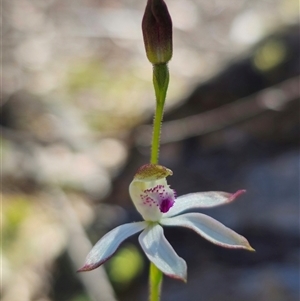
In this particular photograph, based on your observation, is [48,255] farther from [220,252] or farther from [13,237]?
[220,252]

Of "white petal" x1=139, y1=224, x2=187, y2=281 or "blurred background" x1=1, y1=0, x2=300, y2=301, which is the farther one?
"blurred background" x1=1, y1=0, x2=300, y2=301

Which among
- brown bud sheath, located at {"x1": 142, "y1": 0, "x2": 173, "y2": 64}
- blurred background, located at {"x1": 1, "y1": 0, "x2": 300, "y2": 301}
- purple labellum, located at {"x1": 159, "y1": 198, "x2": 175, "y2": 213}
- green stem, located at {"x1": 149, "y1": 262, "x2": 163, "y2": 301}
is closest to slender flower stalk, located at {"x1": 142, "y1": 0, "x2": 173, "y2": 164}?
brown bud sheath, located at {"x1": 142, "y1": 0, "x2": 173, "y2": 64}

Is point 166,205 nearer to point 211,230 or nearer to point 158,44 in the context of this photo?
point 211,230

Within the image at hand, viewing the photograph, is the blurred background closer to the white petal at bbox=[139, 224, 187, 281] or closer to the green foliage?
the green foliage

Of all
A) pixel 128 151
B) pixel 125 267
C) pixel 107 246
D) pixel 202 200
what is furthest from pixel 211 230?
→ pixel 128 151

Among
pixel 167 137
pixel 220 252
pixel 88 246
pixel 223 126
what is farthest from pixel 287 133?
pixel 88 246

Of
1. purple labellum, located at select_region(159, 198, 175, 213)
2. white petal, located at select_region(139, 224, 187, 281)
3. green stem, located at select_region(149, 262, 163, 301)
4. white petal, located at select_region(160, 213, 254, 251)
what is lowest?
green stem, located at select_region(149, 262, 163, 301)
